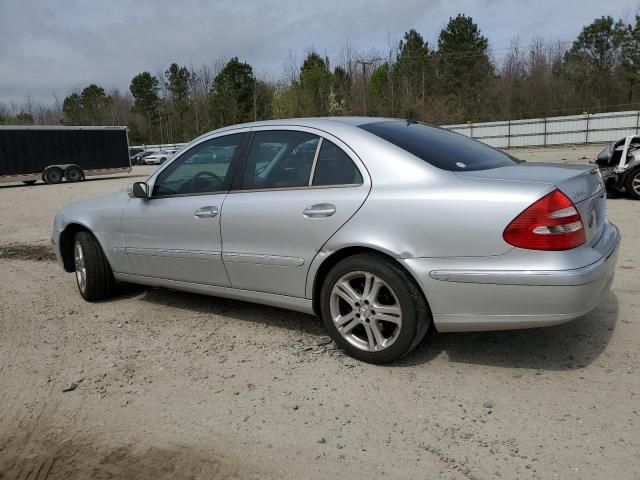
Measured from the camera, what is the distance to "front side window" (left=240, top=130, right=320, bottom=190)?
3758 millimetres

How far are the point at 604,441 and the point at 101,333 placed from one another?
363 centimetres

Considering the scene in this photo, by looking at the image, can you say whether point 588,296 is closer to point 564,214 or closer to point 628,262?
point 564,214

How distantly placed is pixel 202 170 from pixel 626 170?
9304mm

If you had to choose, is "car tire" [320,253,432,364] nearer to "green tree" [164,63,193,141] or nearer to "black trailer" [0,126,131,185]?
"black trailer" [0,126,131,185]

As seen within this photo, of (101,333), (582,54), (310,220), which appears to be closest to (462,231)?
(310,220)

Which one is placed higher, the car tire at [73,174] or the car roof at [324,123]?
the car roof at [324,123]

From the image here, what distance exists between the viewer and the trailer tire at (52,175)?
2631 cm

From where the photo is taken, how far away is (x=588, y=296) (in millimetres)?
2984

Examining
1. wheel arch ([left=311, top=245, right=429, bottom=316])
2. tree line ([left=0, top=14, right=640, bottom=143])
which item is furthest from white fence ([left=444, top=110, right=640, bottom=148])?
wheel arch ([left=311, top=245, right=429, bottom=316])

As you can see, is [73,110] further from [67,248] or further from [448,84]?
[67,248]

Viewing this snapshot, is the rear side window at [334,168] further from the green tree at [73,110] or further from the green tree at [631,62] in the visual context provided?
the green tree at [73,110]

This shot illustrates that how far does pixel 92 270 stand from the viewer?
5.09 metres

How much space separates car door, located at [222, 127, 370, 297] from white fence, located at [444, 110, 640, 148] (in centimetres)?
3384

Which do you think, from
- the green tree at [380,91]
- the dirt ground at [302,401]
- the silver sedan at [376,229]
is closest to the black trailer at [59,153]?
the dirt ground at [302,401]
